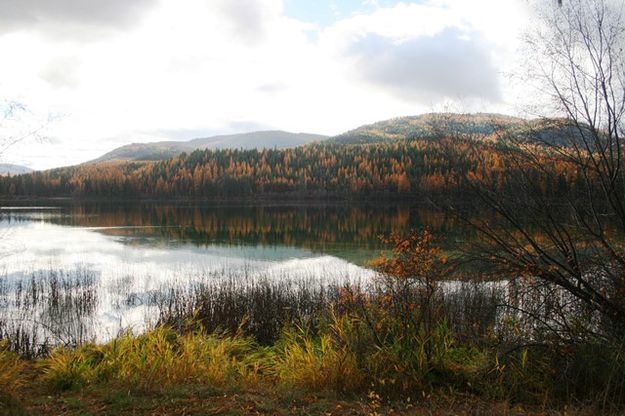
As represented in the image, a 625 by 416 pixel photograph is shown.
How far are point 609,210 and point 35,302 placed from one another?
20270 mm

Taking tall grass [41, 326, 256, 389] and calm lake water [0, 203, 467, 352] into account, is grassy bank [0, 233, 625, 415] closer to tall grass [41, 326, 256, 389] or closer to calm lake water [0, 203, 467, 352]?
tall grass [41, 326, 256, 389]

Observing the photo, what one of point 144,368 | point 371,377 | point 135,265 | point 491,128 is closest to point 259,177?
point 135,265

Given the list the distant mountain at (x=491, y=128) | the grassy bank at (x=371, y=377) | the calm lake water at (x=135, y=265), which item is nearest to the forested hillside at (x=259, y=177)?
the calm lake water at (x=135, y=265)

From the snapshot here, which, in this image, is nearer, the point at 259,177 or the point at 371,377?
the point at 371,377

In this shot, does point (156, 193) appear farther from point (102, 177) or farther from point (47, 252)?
point (47, 252)

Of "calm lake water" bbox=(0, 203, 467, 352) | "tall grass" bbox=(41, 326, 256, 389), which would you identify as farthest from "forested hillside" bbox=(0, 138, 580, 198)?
"tall grass" bbox=(41, 326, 256, 389)

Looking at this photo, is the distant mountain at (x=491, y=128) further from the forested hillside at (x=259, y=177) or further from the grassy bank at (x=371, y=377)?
the forested hillside at (x=259, y=177)

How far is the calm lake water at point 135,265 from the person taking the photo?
15523mm

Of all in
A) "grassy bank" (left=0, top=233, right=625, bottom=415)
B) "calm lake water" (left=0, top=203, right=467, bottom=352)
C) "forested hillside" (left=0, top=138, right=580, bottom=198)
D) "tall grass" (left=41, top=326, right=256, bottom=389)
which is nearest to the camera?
"grassy bank" (left=0, top=233, right=625, bottom=415)

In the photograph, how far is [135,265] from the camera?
87.7 ft

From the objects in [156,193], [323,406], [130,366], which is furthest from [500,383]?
[156,193]

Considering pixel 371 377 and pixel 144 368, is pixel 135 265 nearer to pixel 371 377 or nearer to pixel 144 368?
pixel 144 368

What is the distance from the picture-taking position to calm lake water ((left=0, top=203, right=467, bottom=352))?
50.9ft

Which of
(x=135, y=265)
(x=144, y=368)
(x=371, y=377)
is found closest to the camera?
(x=371, y=377)
